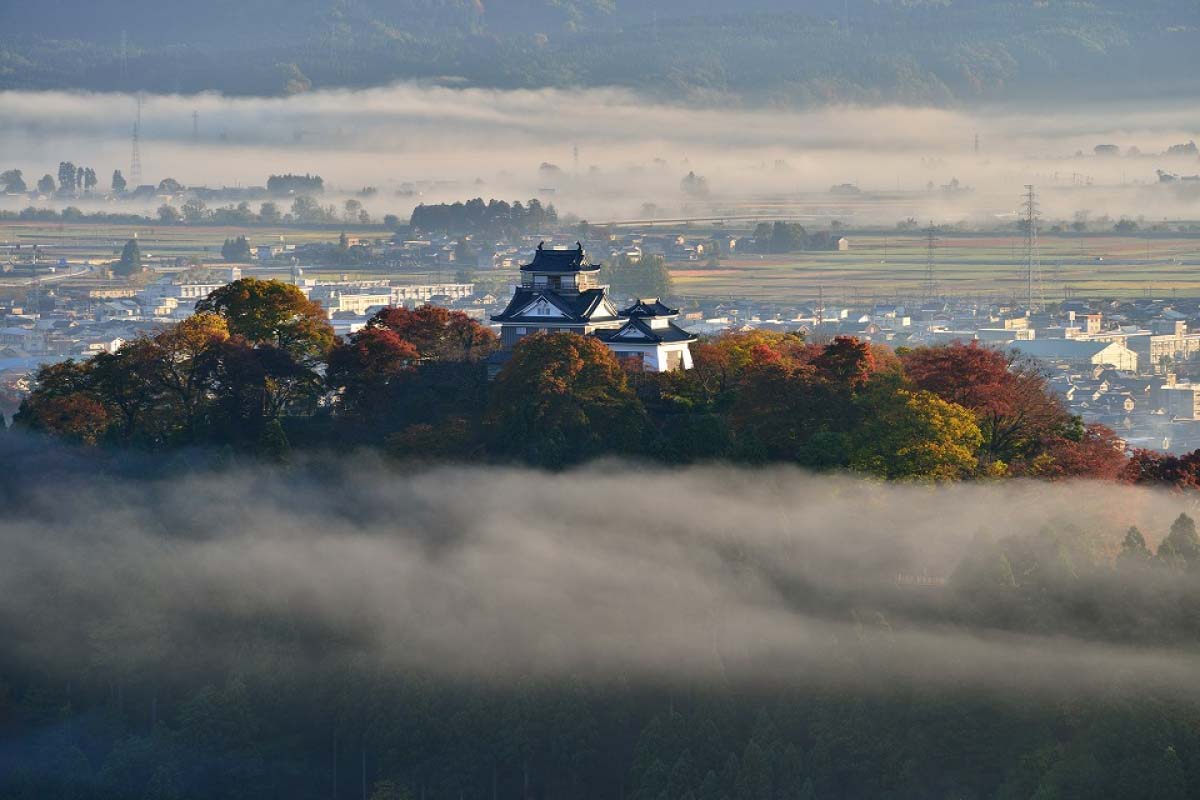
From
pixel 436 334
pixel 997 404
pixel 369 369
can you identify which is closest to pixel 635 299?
pixel 436 334

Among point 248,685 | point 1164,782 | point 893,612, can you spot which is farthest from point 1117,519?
point 248,685

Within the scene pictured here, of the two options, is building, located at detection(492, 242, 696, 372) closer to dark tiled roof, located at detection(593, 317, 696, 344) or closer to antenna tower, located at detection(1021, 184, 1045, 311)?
dark tiled roof, located at detection(593, 317, 696, 344)

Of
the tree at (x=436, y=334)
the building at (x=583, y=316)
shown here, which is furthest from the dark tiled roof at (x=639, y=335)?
the tree at (x=436, y=334)

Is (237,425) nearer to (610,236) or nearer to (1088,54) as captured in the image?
(610,236)

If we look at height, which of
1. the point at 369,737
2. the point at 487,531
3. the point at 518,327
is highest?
the point at 518,327

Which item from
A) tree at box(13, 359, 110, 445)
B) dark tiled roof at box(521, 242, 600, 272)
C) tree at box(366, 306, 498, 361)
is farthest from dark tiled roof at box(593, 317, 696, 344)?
tree at box(13, 359, 110, 445)

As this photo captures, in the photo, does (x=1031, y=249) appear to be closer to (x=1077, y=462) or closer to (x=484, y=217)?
(x=484, y=217)
